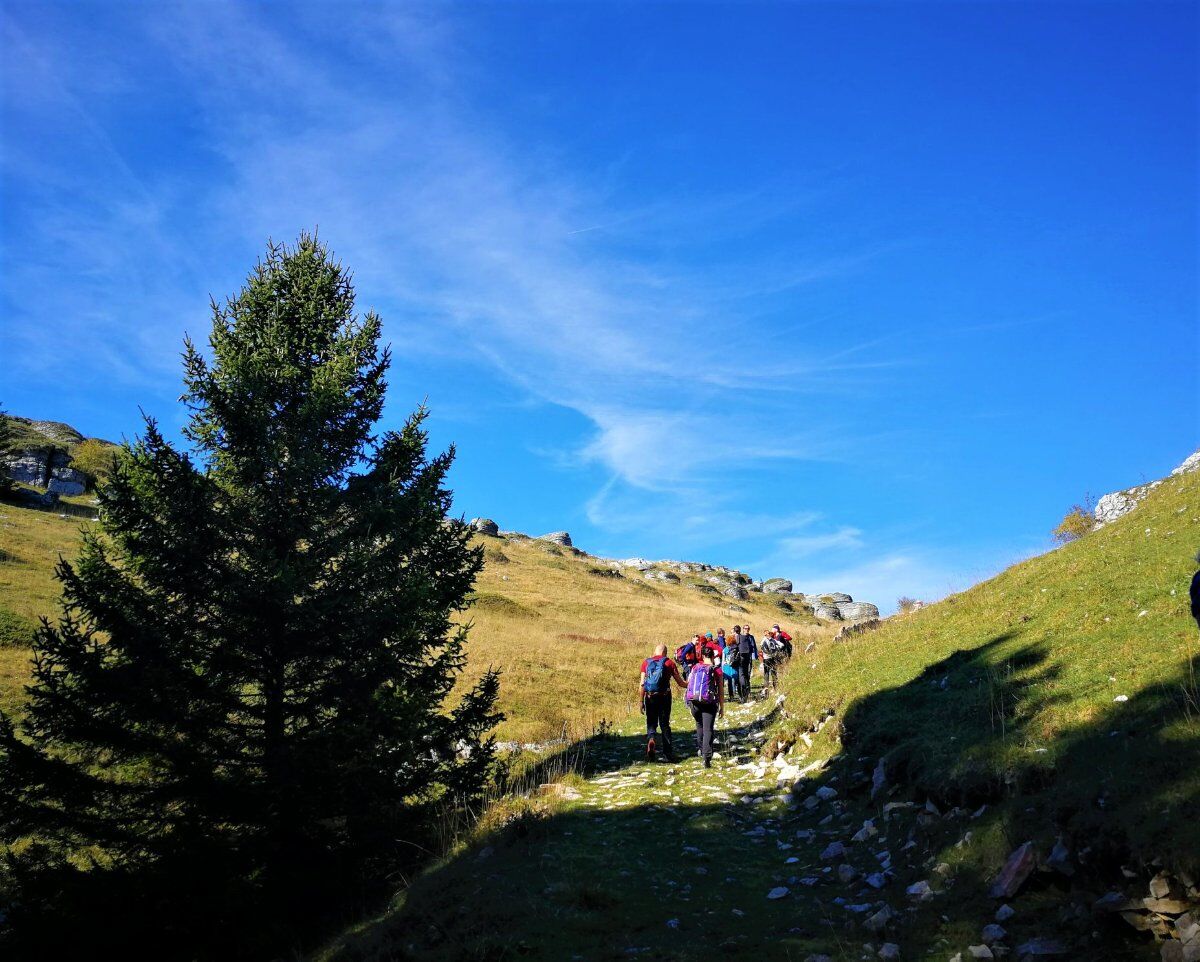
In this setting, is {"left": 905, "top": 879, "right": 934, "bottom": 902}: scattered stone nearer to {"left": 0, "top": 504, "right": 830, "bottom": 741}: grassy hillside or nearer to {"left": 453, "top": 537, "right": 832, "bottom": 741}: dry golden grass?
{"left": 0, "top": 504, "right": 830, "bottom": 741}: grassy hillside

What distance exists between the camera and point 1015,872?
648cm

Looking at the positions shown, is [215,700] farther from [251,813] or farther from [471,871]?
[471,871]

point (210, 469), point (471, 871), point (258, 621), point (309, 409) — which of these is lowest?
point (471, 871)

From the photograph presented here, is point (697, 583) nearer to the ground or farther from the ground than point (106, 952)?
farther from the ground

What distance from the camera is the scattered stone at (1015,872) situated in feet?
20.9

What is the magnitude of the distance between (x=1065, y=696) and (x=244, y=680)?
1175 cm

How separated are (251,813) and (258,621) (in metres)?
2.79

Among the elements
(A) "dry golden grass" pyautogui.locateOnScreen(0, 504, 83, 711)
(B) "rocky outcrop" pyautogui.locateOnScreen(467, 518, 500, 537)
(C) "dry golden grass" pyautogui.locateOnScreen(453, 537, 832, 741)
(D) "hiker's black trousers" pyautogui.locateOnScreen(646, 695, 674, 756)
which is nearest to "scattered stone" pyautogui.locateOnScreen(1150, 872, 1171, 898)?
(D) "hiker's black trousers" pyautogui.locateOnScreen(646, 695, 674, 756)

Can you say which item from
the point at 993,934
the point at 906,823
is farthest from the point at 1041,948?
the point at 906,823

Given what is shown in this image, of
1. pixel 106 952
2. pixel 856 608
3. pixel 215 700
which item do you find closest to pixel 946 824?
pixel 215 700

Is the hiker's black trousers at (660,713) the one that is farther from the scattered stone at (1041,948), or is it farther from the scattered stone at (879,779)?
the scattered stone at (1041,948)

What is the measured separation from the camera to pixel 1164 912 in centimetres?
524

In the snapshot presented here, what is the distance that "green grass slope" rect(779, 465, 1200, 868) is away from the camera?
6371mm

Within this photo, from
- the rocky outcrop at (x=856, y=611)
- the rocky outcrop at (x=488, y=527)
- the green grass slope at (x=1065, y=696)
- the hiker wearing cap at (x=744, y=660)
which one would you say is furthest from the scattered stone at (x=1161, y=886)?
the rocky outcrop at (x=488, y=527)
